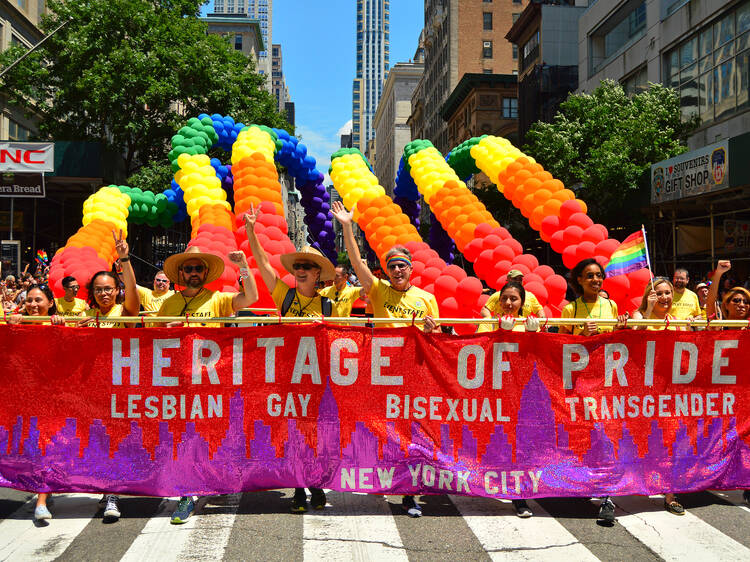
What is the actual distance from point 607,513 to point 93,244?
448 inches

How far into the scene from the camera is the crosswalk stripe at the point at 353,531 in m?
4.50

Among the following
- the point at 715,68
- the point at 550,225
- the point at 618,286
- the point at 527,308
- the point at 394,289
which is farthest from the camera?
the point at 715,68

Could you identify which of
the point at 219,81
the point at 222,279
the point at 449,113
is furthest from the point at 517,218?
the point at 449,113

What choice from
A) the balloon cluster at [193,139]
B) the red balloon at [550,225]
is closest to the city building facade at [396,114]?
the balloon cluster at [193,139]

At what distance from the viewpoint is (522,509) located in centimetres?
527

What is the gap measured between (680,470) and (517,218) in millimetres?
25282

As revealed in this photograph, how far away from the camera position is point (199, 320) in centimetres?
544

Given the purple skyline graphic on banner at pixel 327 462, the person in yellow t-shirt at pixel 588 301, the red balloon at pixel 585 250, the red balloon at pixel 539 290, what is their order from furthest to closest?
the red balloon at pixel 585 250, the red balloon at pixel 539 290, the person in yellow t-shirt at pixel 588 301, the purple skyline graphic on banner at pixel 327 462

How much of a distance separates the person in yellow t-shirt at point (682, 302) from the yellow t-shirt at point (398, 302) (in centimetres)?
384

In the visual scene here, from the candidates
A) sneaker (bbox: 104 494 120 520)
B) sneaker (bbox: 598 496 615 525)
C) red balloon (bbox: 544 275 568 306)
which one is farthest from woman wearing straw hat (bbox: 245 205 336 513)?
red balloon (bbox: 544 275 568 306)

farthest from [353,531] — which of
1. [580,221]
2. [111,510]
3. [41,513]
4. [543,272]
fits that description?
[580,221]

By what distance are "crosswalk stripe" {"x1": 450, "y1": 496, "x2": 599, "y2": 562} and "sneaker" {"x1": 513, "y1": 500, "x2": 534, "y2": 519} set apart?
43 mm

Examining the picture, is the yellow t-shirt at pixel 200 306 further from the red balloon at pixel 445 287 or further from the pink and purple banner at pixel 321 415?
the red balloon at pixel 445 287

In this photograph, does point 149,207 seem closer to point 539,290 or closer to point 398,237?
point 398,237
